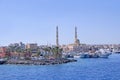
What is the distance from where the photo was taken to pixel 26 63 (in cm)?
8650

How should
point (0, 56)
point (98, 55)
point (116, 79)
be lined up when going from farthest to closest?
point (98, 55) < point (0, 56) < point (116, 79)

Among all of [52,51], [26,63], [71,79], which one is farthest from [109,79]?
[52,51]

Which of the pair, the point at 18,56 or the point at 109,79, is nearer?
the point at 109,79

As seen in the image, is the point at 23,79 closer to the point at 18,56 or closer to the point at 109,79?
the point at 109,79

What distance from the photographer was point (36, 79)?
45.9 m

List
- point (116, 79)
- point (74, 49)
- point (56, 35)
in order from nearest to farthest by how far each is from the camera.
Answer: point (116, 79) < point (56, 35) < point (74, 49)

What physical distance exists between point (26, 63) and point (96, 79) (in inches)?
1734

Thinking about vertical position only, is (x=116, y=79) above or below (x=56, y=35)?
below

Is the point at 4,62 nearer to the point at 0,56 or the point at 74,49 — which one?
the point at 0,56

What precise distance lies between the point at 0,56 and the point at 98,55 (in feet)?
139

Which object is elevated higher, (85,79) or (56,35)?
(56,35)

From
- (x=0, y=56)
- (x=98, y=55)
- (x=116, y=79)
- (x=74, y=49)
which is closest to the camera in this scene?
(x=116, y=79)

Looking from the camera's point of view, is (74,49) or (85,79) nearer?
(85,79)

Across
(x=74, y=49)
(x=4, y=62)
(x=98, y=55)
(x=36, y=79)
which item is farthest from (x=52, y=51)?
(x=74, y=49)
